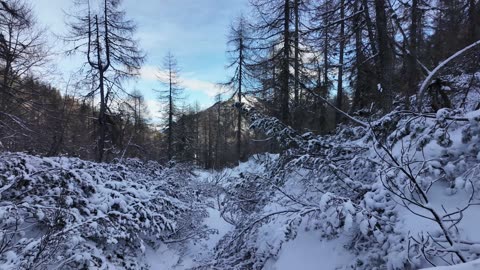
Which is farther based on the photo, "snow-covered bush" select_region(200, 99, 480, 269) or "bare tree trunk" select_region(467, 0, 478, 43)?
"bare tree trunk" select_region(467, 0, 478, 43)

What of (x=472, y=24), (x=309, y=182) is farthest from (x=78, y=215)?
(x=472, y=24)

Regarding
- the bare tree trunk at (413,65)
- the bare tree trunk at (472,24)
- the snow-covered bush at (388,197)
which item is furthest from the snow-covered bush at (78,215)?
the bare tree trunk at (472,24)

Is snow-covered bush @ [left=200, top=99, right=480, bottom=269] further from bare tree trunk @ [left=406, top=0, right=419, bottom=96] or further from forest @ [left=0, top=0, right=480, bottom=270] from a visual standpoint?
bare tree trunk @ [left=406, top=0, right=419, bottom=96]

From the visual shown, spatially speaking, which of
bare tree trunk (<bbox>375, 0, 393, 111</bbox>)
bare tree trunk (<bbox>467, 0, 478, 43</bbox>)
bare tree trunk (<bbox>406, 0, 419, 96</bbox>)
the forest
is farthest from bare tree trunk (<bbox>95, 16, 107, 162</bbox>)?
bare tree trunk (<bbox>467, 0, 478, 43</bbox>)

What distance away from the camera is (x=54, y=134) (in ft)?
33.1

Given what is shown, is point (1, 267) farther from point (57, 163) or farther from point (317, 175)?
point (317, 175)

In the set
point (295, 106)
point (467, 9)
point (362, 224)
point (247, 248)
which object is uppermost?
point (467, 9)

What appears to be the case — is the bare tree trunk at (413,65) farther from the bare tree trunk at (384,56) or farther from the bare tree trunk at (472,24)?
the bare tree trunk at (472,24)

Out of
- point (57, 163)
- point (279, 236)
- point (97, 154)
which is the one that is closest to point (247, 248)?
point (279, 236)

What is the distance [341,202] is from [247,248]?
2.34 metres

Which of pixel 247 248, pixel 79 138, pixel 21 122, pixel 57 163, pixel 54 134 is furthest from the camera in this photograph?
pixel 79 138

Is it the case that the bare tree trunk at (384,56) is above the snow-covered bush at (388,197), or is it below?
above

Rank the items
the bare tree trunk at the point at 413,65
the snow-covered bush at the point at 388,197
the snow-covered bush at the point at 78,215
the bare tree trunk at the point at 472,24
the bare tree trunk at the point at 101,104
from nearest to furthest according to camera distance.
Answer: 1. the snow-covered bush at the point at 388,197
2. the snow-covered bush at the point at 78,215
3. the bare tree trunk at the point at 472,24
4. the bare tree trunk at the point at 413,65
5. the bare tree trunk at the point at 101,104

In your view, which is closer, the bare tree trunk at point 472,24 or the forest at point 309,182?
the forest at point 309,182
